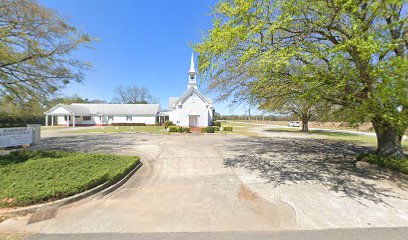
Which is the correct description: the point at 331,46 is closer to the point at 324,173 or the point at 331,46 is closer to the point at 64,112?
the point at 324,173

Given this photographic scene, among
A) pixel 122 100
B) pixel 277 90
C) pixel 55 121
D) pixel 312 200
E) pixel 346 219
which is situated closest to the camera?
pixel 346 219

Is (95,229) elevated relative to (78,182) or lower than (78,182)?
lower

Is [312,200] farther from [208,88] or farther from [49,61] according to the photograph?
[49,61]

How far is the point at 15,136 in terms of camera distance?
34.6 feet

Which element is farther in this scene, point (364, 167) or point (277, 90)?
point (277, 90)

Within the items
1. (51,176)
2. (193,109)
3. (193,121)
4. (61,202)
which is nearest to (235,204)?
(61,202)

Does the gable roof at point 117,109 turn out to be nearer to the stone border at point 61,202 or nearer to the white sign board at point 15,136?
the white sign board at point 15,136

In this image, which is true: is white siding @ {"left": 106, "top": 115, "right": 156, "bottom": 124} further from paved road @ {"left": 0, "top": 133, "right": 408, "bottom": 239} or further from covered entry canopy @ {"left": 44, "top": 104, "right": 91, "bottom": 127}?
paved road @ {"left": 0, "top": 133, "right": 408, "bottom": 239}

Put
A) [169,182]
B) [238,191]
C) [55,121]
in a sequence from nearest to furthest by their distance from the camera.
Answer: [238,191] → [169,182] → [55,121]

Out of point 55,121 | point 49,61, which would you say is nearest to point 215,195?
point 49,61

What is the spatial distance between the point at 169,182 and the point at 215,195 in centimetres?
178

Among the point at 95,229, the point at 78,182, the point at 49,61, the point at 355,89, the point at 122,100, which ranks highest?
the point at 122,100

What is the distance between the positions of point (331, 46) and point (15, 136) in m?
15.9

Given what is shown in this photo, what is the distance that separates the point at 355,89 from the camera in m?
6.41
